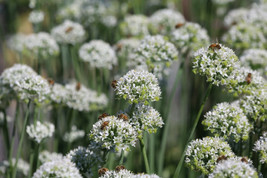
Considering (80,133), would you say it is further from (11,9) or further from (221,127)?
(11,9)

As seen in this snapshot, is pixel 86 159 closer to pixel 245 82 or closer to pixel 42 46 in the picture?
pixel 245 82

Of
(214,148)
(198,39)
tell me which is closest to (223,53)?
(214,148)

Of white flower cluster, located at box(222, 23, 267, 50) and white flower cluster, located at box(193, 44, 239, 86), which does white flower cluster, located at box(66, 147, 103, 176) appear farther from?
white flower cluster, located at box(222, 23, 267, 50)

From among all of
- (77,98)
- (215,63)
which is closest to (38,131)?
(77,98)

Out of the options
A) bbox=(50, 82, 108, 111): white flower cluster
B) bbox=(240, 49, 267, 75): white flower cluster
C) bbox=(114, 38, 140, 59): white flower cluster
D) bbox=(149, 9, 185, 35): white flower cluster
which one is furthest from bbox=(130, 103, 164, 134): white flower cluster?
bbox=(149, 9, 185, 35): white flower cluster

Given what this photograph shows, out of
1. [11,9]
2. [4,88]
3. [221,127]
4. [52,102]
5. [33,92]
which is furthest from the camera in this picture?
[11,9]

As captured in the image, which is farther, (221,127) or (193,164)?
(221,127)

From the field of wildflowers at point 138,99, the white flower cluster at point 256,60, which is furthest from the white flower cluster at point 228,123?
the white flower cluster at point 256,60
